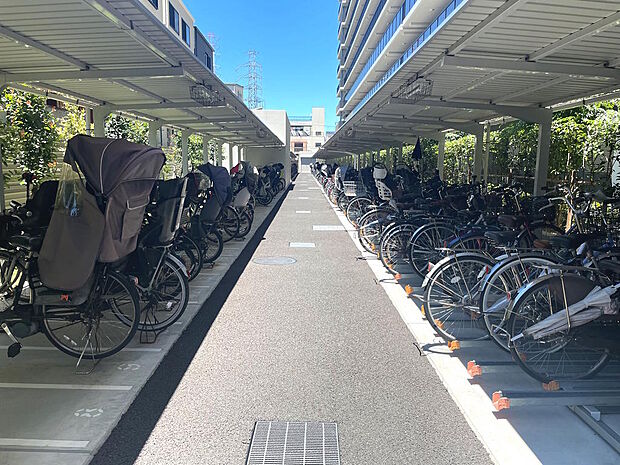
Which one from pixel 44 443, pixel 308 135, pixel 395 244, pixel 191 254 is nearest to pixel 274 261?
pixel 191 254

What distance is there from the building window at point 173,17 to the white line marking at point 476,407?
33207mm

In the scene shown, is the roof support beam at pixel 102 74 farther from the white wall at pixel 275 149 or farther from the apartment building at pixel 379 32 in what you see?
the white wall at pixel 275 149

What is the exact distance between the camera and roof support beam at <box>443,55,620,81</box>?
5.43 m

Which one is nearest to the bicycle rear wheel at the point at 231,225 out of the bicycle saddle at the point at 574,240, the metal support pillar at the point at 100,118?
the metal support pillar at the point at 100,118

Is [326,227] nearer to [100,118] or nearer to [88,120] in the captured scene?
[100,118]

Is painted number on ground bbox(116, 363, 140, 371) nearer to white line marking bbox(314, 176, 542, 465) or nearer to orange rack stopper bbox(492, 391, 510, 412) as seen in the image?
white line marking bbox(314, 176, 542, 465)

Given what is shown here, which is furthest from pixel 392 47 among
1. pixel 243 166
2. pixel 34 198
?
pixel 34 198

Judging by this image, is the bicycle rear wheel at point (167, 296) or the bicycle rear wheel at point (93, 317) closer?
the bicycle rear wheel at point (93, 317)

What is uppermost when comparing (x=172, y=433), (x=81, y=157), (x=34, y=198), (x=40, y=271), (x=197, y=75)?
(x=197, y=75)

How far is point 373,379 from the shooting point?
3641mm

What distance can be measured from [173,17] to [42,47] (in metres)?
31.6

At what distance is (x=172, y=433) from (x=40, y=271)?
5.43 ft

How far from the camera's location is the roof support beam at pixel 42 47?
4.96m

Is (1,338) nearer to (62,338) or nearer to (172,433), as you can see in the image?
(62,338)
